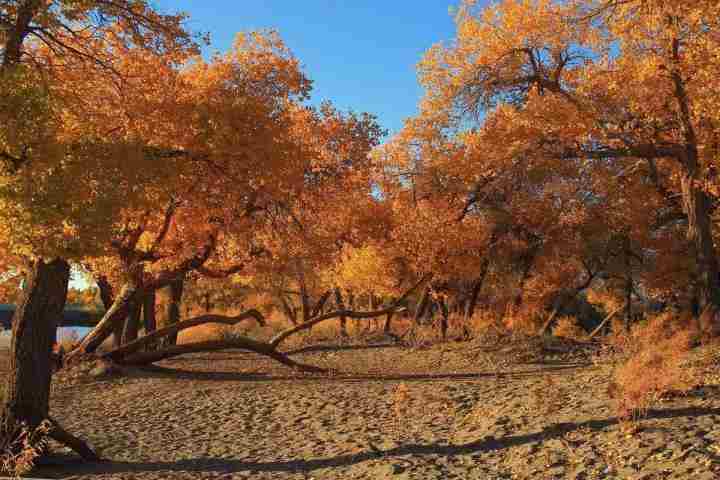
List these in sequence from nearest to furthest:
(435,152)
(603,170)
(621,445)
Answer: (621,445), (603,170), (435,152)

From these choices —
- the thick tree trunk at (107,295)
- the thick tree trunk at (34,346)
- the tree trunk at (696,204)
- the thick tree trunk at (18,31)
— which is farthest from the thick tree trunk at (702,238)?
the thick tree trunk at (107,295)

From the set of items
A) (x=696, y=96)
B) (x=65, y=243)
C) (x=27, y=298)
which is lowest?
(x=27, y=298)

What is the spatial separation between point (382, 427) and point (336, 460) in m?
1.74

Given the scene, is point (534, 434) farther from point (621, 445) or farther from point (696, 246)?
point (696, 246)

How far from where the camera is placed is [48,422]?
825 cm

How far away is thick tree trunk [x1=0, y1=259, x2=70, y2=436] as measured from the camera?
854 centimetres

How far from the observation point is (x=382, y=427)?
993 centimetres

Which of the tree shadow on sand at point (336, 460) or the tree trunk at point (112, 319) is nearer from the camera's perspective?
the tree shadow on sand at point (336, 460)

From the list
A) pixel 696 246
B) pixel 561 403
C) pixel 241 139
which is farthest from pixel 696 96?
pixel 241 139

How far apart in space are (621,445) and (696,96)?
8.30m

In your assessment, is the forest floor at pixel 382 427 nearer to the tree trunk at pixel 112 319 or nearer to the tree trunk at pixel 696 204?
the tree trunk at pixel 112 319

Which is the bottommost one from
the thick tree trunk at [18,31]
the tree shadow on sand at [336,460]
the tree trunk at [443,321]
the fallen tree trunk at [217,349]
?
the tree shadow on sand at [336,460]

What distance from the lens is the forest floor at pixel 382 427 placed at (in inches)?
277

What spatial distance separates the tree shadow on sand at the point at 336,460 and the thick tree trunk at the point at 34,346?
30.9 inches
